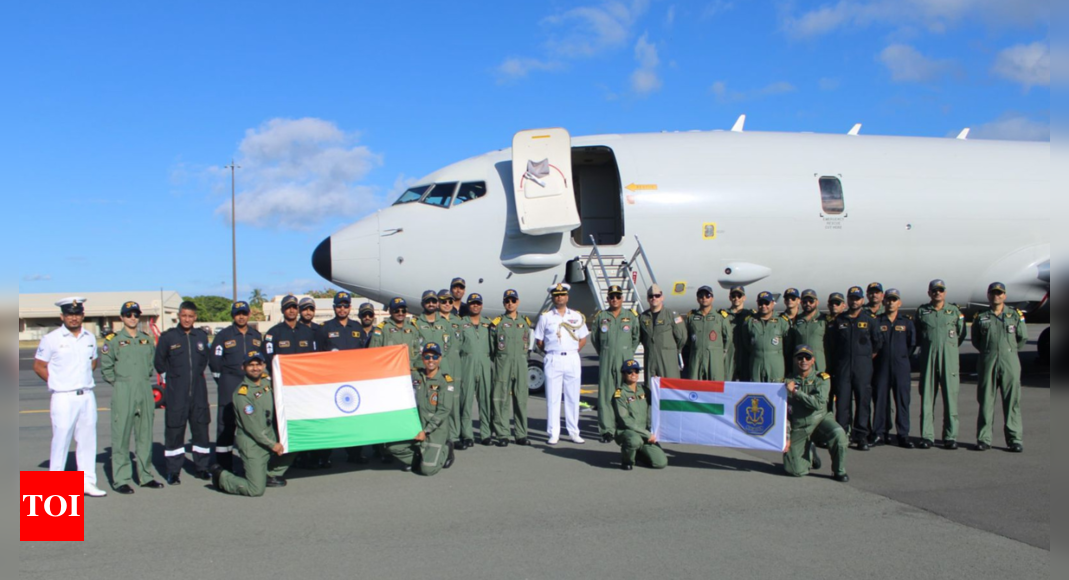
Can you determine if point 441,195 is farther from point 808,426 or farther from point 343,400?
point 808,426

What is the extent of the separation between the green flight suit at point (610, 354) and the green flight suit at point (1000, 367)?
3928 mm

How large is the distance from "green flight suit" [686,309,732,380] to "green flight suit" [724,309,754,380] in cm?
10

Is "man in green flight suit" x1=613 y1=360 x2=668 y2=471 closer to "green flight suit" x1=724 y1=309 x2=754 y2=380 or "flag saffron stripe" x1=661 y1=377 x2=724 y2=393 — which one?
"flag saffron stripe" x1=661 y1=377 x2=724 y2=393

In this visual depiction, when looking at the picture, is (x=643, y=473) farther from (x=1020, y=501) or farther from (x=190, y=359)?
(x=190, y=359)

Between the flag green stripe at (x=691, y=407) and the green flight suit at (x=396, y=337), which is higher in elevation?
the green flight suit at (x=396, y=337)

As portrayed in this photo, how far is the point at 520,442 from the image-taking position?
28.1ft

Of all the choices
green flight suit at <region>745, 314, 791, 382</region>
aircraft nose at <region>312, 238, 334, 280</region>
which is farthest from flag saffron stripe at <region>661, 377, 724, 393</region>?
aircraft nose at <region>312, 238, 334, 280</region>

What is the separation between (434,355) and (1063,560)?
18.9 ft

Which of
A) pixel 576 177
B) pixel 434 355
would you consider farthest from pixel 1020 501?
pixel 576 177

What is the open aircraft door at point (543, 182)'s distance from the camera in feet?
35.6

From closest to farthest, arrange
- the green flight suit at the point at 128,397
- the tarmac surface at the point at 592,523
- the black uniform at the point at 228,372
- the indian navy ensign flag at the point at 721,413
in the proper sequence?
the tarmac surface at the point at 592,523
the green flight suit at the point at 128,397
the indian navy ensign flag at the point at 721,413
the black uniform at the point at 228,372

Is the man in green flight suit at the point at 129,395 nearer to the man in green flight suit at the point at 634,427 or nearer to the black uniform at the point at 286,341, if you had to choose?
the black uniform at the point at 286,341

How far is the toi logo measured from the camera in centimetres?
528

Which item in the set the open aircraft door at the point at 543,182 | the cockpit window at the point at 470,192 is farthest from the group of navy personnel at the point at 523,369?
the cockpit window at the point at 470,192
